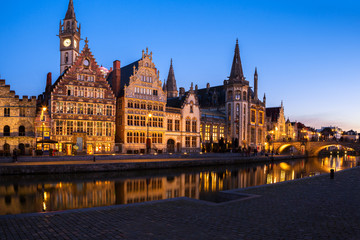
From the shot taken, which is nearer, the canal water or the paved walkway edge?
the canal water

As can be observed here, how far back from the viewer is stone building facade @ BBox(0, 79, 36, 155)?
1679 inches

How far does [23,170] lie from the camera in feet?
91.8

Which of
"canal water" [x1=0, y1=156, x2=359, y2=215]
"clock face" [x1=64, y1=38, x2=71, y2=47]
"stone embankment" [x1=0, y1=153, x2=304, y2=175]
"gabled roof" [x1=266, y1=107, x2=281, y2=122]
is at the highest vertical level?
"clock face" [x1=64, y1=38, x2=71, y2=47]

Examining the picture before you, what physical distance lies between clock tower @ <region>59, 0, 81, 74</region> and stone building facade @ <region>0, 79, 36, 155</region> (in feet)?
83.2

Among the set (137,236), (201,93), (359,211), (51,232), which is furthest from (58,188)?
(201,93)

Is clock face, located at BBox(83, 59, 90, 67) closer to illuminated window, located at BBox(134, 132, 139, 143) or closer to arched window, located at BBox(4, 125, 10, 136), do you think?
illuminated window, located at BBox(134, 132, 139, 143)

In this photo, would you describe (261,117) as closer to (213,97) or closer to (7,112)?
(213,97)

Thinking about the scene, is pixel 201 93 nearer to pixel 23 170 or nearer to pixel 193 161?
pixel 193 161

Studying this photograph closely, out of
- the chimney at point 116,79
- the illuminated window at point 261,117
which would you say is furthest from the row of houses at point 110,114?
the illuminated window at point 261,117

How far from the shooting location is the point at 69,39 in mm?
67938

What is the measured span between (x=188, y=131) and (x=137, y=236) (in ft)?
180

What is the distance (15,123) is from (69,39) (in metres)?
31.2

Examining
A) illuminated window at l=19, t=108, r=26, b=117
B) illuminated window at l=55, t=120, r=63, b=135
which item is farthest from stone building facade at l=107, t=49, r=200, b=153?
illuminated window at l=19, t=108, r=26, b=117

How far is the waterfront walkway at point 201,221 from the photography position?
8539 mm
